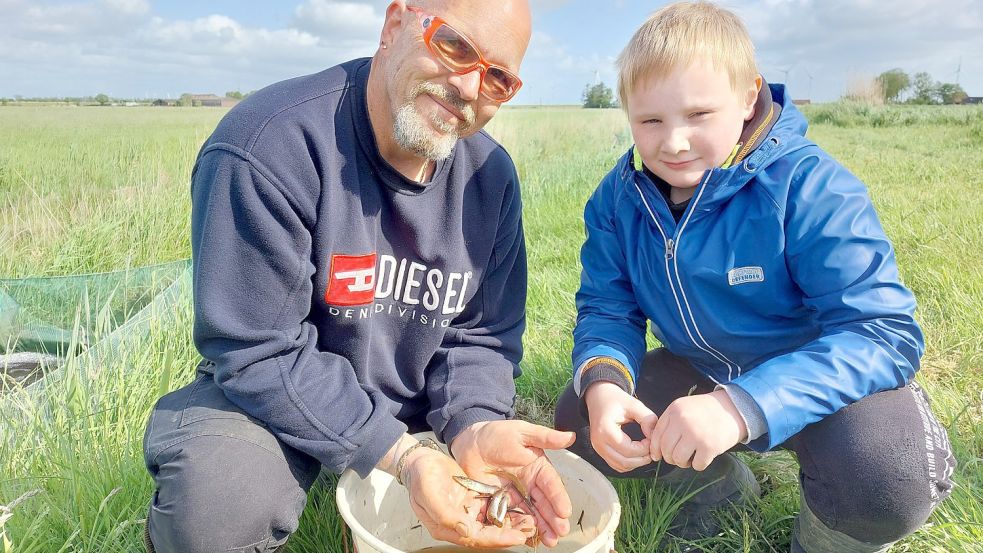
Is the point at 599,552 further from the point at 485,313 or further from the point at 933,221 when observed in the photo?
the point at 933,221

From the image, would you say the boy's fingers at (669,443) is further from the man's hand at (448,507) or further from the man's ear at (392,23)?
the man's ear at (392,23)

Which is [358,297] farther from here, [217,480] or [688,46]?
[688,46]

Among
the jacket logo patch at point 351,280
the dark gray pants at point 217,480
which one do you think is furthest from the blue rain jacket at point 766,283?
the dark gray pants at point 217,480

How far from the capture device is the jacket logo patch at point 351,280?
1.66 meters

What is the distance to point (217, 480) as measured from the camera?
1.41m

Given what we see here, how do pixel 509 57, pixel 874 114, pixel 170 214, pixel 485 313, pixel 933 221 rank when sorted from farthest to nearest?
pixel 874 114 → pixel 170 214 → pixel 933 221 → pixel 485 313 → pixel 509 57

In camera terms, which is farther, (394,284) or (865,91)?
(865,91)

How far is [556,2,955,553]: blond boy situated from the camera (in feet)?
4.58

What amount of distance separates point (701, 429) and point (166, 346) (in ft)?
6.65

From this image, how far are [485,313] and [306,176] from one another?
0.69 meters

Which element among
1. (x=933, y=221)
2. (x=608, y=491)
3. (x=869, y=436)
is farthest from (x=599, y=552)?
(x=933, y=221)

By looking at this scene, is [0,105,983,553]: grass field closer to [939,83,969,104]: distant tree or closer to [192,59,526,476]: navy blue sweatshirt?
[192,59,526,476]: navy blue sweatshirt

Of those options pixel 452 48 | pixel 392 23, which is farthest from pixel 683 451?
pixel 392 23

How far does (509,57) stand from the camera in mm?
1723
